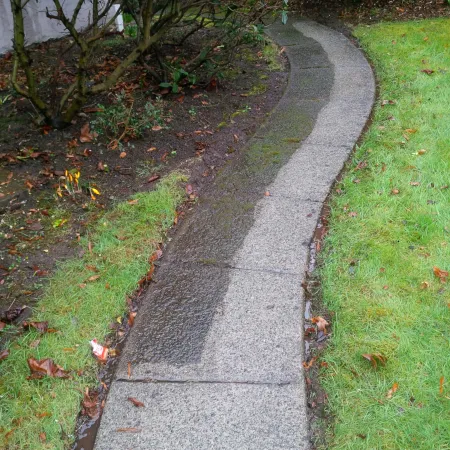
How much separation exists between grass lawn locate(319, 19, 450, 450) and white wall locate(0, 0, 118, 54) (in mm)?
5693

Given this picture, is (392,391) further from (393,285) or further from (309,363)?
(393,285)

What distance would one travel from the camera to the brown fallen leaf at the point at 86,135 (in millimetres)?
4723

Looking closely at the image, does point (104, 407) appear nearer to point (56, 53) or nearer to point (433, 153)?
point (433, 153)

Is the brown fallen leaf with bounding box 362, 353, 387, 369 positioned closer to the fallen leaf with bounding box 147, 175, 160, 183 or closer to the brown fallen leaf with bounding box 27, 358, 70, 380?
the brown fallen leaf with bounding box 27, 358, 70, 380

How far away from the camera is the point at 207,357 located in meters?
2.64

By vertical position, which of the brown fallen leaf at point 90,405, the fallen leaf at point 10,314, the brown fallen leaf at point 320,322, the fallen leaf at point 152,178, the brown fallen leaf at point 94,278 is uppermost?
the brown fallen leaf at point 320,322

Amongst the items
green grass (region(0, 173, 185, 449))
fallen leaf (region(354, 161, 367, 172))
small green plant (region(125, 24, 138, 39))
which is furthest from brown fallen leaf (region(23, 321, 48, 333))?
small green plant (region(125, 24, 138, 39))

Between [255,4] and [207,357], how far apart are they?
5.07m

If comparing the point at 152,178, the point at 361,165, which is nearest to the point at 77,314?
the point at 152,178

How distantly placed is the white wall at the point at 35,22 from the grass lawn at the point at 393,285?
5.69m

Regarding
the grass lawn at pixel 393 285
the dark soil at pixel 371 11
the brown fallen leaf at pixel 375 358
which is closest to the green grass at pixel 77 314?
the grass lawn at pixel 393 285

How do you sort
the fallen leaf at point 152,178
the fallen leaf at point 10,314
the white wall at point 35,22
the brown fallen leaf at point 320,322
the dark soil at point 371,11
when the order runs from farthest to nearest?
the dark soil at point 371,11 < the white wall at point 35,22 < the fallen leaf at point 152,178 < the fallen leaf at point 10,314 < the brown fallen leaf at point 320,322

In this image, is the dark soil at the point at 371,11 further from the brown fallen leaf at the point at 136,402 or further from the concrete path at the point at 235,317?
the brown fallen leaf at the point at 136,402

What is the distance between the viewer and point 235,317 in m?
2.87
